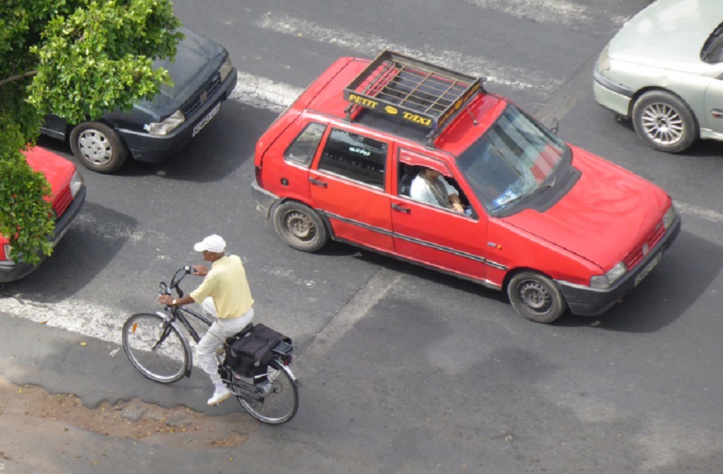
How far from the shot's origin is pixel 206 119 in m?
13.9

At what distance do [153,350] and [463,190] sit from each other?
3.26 m

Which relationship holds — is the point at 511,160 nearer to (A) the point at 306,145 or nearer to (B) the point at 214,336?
(A) the point at 306,145

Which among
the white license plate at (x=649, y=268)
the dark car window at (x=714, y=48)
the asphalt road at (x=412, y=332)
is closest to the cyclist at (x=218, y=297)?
the asphalt road at (x=412, y=332)

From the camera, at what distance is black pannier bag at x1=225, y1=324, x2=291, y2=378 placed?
386 inches

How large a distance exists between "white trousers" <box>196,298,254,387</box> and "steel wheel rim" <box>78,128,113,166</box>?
408cm

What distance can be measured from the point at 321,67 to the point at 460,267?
4.71 meters

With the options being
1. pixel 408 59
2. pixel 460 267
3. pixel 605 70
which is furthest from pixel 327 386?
pixel 605 70

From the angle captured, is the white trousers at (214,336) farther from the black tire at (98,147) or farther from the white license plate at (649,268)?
the black tire at (98,147)

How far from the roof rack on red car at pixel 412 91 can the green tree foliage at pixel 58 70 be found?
2944 millimetres

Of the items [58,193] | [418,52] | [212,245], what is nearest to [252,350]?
[212,245]

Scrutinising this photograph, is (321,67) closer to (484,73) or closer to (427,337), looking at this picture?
(484,73)

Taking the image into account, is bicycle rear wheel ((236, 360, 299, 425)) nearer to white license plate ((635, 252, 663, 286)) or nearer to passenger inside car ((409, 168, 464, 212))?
passenger inside car ((409, 168, 464, 212))

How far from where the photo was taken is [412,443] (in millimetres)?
10094

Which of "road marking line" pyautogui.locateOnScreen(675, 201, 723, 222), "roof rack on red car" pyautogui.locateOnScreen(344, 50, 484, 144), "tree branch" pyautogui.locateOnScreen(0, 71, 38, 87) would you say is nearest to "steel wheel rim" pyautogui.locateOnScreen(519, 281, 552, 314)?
"roof rack on red car" pyautogui.locateOnScreen(344, 50, 484, 144)
